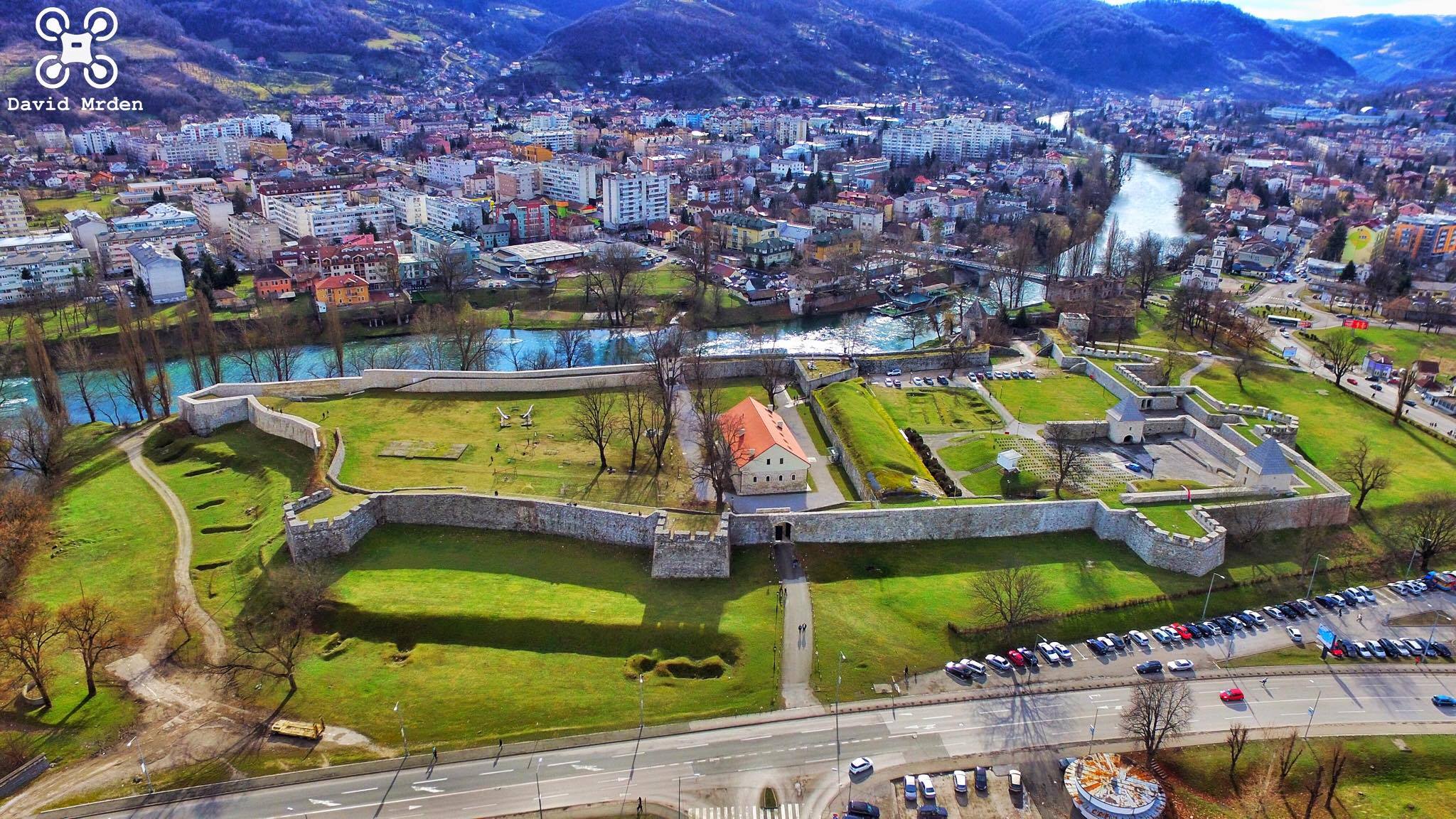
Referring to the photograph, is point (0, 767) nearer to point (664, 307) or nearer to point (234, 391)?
point (234, 391)

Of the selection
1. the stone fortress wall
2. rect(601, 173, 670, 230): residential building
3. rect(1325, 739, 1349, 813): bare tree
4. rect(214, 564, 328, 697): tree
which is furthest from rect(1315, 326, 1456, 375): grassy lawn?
rect(601, 173, 670, 230): residential building

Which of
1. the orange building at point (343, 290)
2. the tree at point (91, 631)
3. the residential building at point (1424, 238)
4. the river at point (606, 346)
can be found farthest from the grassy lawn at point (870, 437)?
the residential building at point (1424, 238)

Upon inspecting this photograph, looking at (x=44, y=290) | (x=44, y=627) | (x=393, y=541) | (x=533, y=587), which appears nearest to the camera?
(x=44, y=627)

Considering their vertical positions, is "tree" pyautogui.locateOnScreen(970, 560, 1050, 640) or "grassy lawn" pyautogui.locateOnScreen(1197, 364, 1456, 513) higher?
"grassy lawn" pyautogui.locateOnScreen(1197, 364, 1456, 513)

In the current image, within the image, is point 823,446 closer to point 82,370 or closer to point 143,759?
point 143,759

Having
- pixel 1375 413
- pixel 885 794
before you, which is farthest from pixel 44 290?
pixel 1375 413

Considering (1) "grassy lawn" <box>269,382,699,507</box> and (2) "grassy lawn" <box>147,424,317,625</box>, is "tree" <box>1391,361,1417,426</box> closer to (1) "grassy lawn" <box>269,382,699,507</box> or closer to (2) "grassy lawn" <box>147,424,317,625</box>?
Answer: (1) "grassy lawn" <box>269,382,699,507</box>
